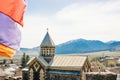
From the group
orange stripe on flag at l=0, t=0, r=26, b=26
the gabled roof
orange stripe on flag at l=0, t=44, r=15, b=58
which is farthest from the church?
orange stripe on flag at l=0, t=44, r=15, b=58

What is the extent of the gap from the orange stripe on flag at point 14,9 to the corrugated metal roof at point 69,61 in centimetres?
3852

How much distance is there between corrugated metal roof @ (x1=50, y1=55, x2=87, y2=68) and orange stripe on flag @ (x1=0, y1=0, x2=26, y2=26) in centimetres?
3852

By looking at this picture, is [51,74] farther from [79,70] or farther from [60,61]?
[79,70]

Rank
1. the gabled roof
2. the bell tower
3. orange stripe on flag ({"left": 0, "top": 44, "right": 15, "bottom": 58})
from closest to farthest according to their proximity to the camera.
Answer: orange stripe on flag ({"left": 0, "top": 44, "right": 15, "bottom": 58})
the bell tower
the gabled roof

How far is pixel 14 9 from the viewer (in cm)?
942

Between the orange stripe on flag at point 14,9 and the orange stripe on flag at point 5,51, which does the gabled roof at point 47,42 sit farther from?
the orange stripe on flag at point 5,51

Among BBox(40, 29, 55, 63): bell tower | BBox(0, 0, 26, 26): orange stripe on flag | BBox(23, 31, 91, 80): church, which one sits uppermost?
BBox(40, 29, 55, 63): bell tower

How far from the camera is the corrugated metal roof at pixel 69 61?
48719mm

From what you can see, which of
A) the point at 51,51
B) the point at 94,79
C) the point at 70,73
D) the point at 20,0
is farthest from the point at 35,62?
the point at 20,0

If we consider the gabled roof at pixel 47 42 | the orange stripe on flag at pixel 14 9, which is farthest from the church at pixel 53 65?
the orange stripe on flag at pixel 14 9

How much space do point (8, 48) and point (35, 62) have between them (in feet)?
147

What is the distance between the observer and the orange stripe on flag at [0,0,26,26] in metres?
9.16

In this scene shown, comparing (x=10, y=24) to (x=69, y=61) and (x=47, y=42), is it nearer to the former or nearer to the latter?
(x=69, y=61)

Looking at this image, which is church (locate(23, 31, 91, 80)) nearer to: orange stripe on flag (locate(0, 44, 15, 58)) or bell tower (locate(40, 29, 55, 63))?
bell tower (locate(40, 29, 55, 63))
